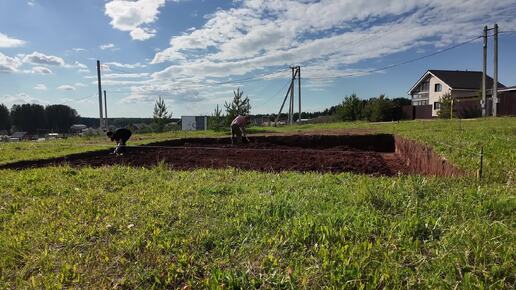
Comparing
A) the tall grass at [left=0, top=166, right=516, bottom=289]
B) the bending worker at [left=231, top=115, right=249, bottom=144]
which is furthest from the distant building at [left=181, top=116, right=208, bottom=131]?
the tall grass at [left=0, top=166, right=516, bottom=289]

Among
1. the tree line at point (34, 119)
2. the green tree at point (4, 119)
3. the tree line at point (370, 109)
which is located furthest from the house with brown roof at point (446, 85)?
the green tree at point (4, 119)

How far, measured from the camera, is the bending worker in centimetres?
1355

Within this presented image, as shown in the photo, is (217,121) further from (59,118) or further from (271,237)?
(59,118)

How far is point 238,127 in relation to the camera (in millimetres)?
13922

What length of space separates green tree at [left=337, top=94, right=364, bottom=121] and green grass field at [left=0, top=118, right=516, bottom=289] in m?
36.7

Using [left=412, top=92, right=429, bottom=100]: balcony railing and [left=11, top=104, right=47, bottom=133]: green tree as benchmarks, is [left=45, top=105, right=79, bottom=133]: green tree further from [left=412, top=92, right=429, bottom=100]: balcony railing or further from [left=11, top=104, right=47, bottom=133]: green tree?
[left=412, top=92, right=429, bottom=100]: balcony railing

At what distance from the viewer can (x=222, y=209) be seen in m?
3.56

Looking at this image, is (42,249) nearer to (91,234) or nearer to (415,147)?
(91,234)

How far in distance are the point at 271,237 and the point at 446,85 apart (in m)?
43.9

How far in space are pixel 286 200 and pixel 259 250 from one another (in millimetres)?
1194

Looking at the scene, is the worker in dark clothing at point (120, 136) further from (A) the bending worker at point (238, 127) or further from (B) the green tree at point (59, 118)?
(B) the green tree at point (59, 118)

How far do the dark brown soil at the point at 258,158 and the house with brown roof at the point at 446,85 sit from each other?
2606 centimetres

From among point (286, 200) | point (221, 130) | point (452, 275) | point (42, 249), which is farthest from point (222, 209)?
point (221, 130)

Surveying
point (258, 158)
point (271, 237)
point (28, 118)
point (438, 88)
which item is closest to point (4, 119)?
point (28, 118)
